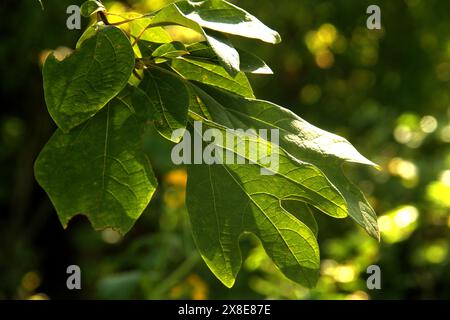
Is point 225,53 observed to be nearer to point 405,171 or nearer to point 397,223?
point 397,223

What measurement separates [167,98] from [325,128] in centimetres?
285

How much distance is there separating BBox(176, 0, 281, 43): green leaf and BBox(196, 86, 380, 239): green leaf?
4.6 inches

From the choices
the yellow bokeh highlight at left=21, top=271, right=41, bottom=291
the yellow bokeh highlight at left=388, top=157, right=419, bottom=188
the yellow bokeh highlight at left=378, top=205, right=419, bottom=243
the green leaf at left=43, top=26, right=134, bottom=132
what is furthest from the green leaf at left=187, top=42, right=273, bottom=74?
the yellow bokeh highlight at left=21, top=271, right=41, bottom=291

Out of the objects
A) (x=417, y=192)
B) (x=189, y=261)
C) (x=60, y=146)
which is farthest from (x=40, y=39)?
(x=60, y=146)

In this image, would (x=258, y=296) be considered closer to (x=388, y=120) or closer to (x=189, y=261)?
(x=189, y=261)

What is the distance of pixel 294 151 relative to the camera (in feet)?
2.86

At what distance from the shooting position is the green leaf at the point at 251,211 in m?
0.85

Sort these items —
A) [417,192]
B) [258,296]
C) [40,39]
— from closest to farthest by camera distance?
[258,296]
[417,192]
[40,39]

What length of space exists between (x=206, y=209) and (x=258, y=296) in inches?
64.7

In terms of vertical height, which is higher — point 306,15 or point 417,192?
point 306,15

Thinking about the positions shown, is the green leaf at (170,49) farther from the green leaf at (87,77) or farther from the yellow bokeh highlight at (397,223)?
the yellow bokeh highlight at (397,223)

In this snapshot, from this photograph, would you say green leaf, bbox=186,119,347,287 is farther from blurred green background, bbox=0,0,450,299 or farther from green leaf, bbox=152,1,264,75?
blurred green background, bbox=0,0,450,299

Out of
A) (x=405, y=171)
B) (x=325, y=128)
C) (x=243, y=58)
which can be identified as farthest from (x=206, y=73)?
(x=325, y=128)

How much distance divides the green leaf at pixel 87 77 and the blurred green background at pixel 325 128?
4.92 feet
